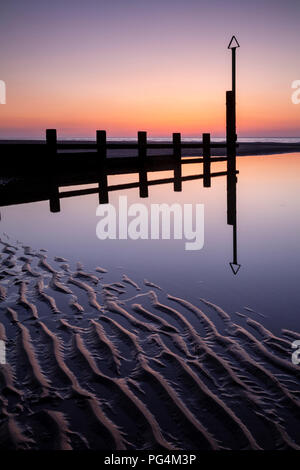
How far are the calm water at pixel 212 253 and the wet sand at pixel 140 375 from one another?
1.80ft

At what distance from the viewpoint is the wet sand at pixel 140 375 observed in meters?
3.33

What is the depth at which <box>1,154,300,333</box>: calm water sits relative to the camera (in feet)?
20.9

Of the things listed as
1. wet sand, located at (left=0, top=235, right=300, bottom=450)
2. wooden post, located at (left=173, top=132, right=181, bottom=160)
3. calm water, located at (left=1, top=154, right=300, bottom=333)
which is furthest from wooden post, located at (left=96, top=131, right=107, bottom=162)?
wet sand, located at (left=0, top=235, right=300, bottom=450)

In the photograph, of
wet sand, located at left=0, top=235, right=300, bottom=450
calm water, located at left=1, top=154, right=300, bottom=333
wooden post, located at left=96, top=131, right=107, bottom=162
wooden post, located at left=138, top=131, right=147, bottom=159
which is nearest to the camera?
wet sand, located at left=0, top=235, right=300, bottom=450

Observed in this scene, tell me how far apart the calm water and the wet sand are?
1.80 ft

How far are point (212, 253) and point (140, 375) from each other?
5425mm

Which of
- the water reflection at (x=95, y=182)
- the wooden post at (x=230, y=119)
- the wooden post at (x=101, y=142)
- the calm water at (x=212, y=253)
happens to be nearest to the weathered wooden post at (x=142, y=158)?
the water reflection at (x=95, y=182)

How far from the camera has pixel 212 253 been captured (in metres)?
9.23

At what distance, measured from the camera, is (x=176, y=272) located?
25.0 ft

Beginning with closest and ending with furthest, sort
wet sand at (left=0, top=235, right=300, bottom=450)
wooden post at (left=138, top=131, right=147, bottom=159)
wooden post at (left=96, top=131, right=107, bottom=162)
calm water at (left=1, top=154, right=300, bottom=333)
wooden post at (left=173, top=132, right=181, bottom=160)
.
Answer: wet sand at (left=0, top=235, right=300, bottom=450), calm water at (left=1, top=154, right=300, bottom=333), wooden post at (left=96, top=131, right=107, bottom=162), wooden post at (left=138, top=131, right=147, bottom=159), wooden post at (left=173, top=132, right=181, bottom=160)

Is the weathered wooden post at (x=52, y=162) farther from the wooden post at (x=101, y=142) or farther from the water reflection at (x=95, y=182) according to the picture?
the wooden post at (x=101, y=142)

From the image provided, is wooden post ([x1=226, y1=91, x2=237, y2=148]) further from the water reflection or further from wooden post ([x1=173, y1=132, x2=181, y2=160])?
wooden post ([x1=173, y1=132, x2=181, y2=160])

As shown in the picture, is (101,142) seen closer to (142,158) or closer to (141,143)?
(141,143)
